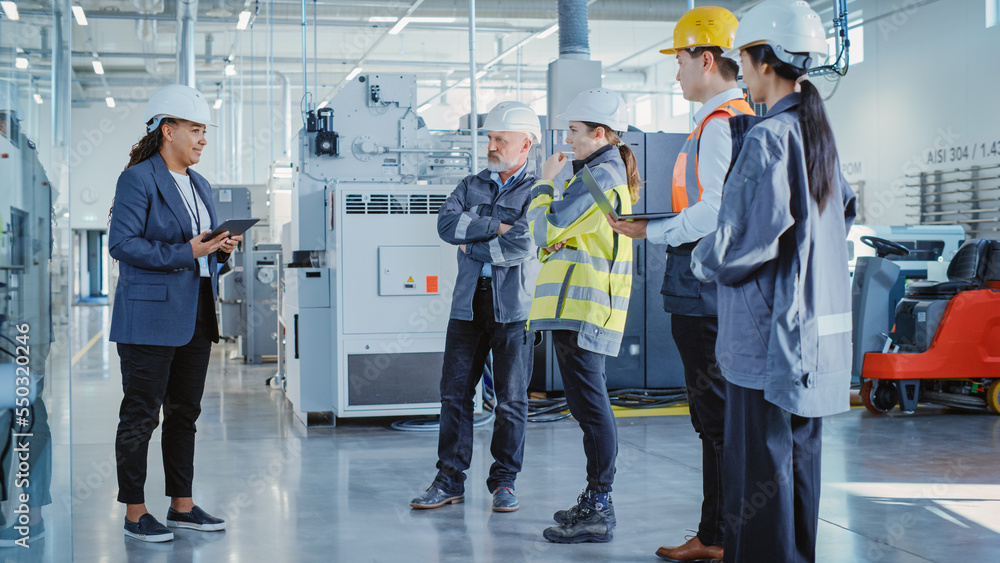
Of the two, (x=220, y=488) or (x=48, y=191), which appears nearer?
(x=48, y=191)

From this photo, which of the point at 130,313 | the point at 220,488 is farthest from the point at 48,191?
the point at 220,488

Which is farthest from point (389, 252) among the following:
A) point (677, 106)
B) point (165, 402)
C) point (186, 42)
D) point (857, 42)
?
point (677, 106)

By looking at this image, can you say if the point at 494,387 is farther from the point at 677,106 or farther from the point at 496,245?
the point at 677,106

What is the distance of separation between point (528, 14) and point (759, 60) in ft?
37.2

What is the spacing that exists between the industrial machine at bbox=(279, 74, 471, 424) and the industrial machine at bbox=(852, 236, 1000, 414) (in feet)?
9.13

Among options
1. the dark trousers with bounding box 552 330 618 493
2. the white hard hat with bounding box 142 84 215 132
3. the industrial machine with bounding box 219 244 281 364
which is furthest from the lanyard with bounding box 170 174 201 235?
the industrial machine with bounding box 219 244 281 364

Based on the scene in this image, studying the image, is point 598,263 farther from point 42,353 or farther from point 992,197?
point 992,197

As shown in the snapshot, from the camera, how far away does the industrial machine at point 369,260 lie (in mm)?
5152

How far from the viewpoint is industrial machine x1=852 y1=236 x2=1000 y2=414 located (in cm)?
566

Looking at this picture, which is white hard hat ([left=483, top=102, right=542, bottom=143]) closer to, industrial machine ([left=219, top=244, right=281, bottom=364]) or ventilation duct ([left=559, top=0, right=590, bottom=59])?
ventilation duct ([left=559, top=0, right=590, bottom=59])

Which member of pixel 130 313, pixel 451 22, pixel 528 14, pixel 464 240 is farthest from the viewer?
pixel 451 22

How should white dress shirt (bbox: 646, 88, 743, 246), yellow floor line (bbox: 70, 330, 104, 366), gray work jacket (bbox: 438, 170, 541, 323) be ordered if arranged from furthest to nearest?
yellow floor line (bbox: 70, 330, 104, 366) < gray work jacket (bbox: 438, 170, 541, 323) < white dress shirt (bbox: 646, 88, 743, 246)

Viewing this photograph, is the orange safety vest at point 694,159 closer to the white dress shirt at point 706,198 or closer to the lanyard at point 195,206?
the white dress shirt at point 706,198

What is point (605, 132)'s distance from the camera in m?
3.12
